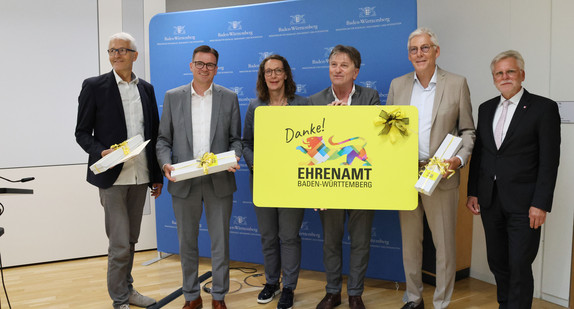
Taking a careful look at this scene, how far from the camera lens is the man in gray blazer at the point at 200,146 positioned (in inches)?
109

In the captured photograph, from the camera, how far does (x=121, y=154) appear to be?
2.61 metres

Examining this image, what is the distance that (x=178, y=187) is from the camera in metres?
2.78

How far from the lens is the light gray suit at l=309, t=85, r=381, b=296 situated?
2.79 m

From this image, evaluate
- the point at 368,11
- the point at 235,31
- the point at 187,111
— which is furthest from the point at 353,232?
the point at 235,31

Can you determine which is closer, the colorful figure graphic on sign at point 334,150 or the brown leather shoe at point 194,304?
the colorful figure graphic on sign at point 334,150

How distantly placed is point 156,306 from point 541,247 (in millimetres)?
2868

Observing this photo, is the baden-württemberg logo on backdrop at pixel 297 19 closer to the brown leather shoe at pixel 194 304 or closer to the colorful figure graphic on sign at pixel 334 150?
the colorful figure graphic on sign at pixel 334 150

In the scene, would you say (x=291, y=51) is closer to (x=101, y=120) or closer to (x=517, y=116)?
(x=101, y=120)

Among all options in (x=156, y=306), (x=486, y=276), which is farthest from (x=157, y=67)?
(x=486, y=276)

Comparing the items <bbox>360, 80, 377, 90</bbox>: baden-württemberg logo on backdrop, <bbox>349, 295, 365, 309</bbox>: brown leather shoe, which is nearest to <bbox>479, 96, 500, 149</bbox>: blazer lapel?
<bbox>360, 80, 377, 90</bbox>: baden-württemberg logo on backdrop

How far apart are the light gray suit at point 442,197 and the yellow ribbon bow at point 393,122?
1.14 ft

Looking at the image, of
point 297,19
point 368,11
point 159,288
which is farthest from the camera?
point 297,19

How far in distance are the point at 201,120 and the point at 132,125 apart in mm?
486

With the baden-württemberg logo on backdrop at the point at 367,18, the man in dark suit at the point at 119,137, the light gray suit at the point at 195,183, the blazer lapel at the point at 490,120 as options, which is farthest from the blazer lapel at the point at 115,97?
the blazer lapel at the point at 490,120
